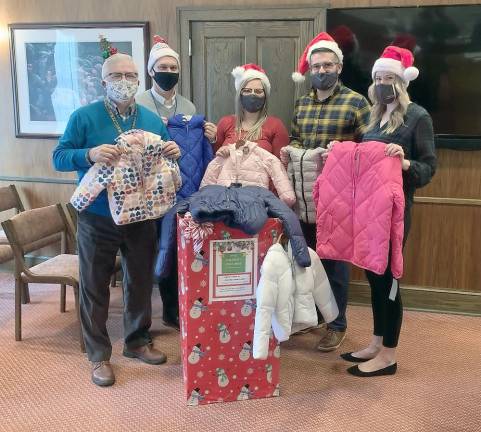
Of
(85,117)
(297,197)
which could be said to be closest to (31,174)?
(85,117)

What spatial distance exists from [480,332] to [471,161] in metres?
1.00

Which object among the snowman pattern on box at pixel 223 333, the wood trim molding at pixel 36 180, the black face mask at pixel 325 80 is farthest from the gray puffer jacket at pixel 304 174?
the wood trim molding at pixel 36 180

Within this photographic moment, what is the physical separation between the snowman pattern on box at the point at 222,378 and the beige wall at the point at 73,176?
1606 millimetres

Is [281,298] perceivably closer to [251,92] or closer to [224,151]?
[224,151]

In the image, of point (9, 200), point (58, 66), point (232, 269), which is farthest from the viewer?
point (9, 200)

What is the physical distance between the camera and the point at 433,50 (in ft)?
9.99

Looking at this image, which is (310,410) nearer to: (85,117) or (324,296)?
(324,296)

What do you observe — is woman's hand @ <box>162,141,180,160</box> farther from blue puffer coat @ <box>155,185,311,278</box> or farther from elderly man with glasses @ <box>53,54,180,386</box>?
blue puffer coat @ <box>155,185,311,278</box>

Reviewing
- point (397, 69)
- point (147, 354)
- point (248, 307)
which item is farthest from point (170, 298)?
point (397, 69)

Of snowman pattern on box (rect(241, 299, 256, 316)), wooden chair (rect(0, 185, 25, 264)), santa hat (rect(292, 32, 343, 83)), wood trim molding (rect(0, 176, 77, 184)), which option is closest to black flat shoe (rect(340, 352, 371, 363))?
snowman pattern on box (rect(241, 299, 256, 316))

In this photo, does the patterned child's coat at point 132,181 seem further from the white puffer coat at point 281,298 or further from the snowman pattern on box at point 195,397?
the snowman pattern on box at point 195,397

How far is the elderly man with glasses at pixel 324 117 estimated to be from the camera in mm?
2682

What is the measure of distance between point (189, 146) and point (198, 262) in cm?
80

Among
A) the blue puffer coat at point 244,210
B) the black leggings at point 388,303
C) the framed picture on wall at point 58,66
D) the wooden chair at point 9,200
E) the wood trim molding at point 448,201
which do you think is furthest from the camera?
the wooden chair at point 9,200
